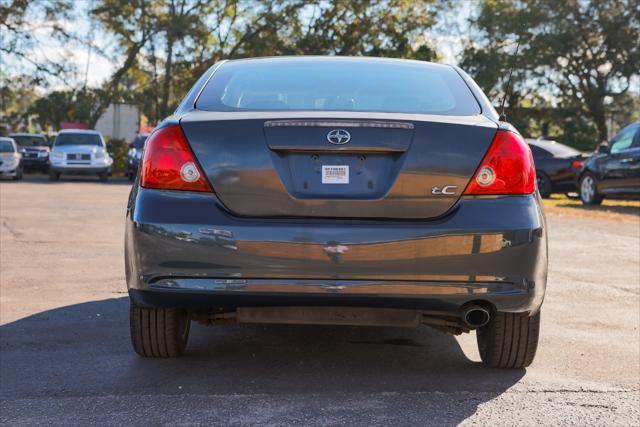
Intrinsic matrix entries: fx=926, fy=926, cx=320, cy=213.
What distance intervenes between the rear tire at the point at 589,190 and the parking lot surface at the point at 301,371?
12.1 metres

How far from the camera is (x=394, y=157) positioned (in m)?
3.89

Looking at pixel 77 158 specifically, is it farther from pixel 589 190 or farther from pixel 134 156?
pixel 589 190

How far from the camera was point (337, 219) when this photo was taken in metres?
3.83

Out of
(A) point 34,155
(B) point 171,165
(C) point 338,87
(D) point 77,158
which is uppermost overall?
(C) point 338,87

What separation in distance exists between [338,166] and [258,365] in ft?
4.01

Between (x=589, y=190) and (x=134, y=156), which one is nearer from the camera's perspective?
(x=589, y=190)

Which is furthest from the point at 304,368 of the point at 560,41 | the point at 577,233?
the point at 560,41

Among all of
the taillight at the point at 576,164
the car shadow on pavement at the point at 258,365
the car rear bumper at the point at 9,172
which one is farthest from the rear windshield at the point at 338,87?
the car rear bumper at the point at 9,172

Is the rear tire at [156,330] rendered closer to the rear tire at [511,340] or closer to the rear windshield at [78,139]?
the rear tire at [511,340]

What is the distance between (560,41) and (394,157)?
138 ft

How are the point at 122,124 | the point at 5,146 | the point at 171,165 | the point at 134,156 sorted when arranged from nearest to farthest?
the point at 171,165 → the point at 5,146 → the point at 134,156 → the point at 122,124

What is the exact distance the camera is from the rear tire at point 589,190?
62.6ft

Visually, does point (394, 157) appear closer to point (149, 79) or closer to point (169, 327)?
point (169, 327)

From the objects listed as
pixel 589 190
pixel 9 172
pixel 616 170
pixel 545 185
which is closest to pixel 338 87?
pixel 616 170
